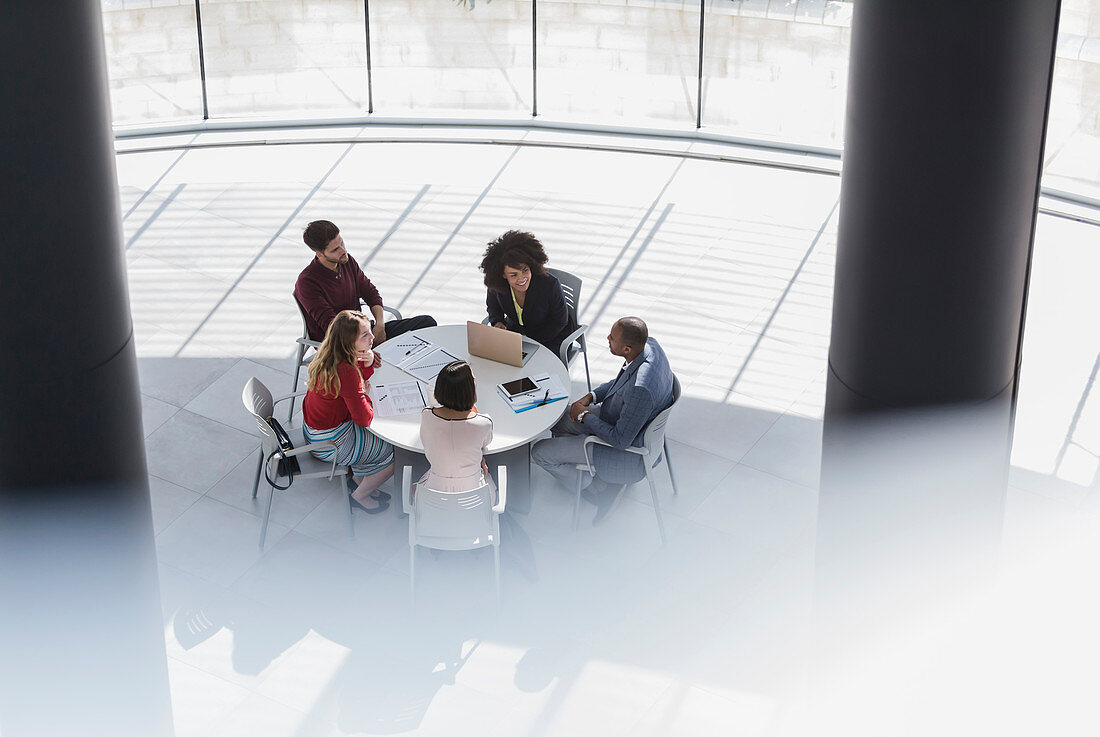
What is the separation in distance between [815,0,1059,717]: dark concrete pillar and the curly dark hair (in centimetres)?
346

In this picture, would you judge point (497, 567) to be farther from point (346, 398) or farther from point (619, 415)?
point (346, 398)

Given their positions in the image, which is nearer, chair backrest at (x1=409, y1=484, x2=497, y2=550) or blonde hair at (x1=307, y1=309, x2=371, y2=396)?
chair backrest at (x1=409, y1=484, x2=497, y2=550)

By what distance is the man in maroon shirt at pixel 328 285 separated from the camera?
7.29 meters

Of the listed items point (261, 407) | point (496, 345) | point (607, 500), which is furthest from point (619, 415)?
point (261, 407)

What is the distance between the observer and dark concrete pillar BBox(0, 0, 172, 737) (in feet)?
11.5

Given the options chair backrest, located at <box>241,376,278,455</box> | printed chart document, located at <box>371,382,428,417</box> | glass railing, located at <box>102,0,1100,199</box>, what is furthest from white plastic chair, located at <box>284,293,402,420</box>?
glass railing, located at <box>102,0,1100,199</box>

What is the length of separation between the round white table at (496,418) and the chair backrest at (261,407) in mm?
515

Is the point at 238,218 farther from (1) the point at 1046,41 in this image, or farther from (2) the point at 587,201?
(1) the point at 1046,41

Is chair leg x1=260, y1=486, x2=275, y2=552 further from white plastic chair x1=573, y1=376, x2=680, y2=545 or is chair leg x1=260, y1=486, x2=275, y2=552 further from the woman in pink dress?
white plastic chair x1=573, y1=376, x2=680, y2=545

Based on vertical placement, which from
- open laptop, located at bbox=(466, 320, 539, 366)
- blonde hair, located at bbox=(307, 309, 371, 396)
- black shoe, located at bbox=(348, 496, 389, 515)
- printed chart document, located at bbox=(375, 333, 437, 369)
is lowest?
black shoe, located at bbox=(348, 496, 389, 515)

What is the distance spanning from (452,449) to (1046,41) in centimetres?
359

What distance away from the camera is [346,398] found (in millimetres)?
6559

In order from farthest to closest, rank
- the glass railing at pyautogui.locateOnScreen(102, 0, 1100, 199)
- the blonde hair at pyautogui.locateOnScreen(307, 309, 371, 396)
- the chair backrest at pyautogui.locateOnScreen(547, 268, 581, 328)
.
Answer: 1. the glass railing at pyautogui.locateOnScreen(102, 0, 1100, 199)
2. the chair backrest at pyautogui.locateOnScreen(547, 268, 581, 328)
3. the blonde hair at pyautogui.locateOnScreen(307, 309, 371, 396)

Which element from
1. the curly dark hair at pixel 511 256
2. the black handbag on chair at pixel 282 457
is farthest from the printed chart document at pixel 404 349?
the black handbag on chair at pixel 282 457
